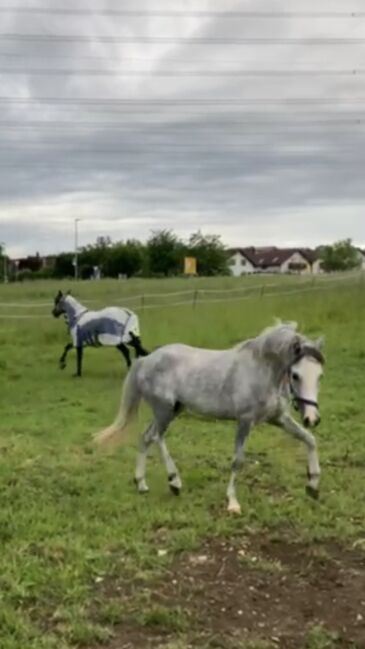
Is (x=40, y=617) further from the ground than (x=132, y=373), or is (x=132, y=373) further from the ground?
(x=132, y=373)

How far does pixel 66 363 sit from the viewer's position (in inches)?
597

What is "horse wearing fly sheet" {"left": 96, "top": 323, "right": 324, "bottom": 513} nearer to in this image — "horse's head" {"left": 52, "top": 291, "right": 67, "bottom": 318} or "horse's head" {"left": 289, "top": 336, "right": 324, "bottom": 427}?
"horse's head" {"left": 289, "top": 336, "right": 324, "bottom": 427}

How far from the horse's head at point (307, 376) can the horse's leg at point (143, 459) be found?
1.31 metres

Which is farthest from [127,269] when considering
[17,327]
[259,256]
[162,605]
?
[162,605]

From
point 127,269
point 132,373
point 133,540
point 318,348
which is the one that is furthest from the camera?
point 127,269

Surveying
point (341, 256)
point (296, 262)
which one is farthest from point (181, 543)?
point (296, 262)

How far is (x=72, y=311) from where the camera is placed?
14438 mm

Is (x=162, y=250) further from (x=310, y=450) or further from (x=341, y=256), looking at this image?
(x=310, y=450)

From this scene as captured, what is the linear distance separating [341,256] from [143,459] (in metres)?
86.1

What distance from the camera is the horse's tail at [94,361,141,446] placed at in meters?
6.00

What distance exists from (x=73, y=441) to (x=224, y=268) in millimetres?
62976

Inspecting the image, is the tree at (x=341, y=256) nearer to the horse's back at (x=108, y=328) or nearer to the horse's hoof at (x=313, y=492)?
the horse's back at (x=108, y=328)

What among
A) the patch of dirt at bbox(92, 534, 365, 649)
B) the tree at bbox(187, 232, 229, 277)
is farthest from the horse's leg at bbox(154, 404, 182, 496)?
the tree at bbox(187, 232, 229, 277)

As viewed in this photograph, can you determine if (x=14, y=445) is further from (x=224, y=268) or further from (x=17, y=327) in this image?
(x=224, y=268)
